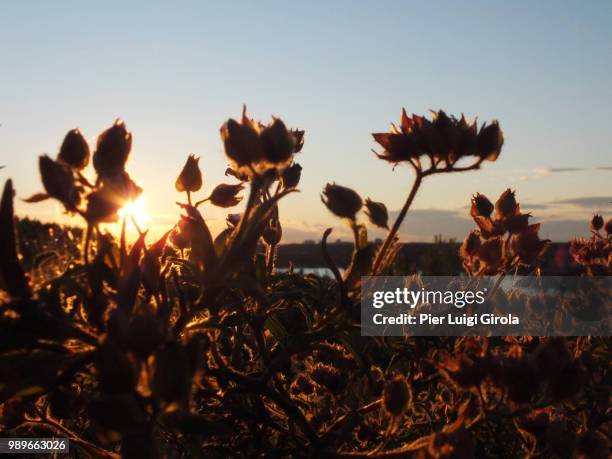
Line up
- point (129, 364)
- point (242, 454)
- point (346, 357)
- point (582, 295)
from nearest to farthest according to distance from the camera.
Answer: point (129, 364) → point (242, 454) → point (346, 357) → point (582, 295)

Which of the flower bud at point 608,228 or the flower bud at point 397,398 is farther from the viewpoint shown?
the flower bud at point 608,228

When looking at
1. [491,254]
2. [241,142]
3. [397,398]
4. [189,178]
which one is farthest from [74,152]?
[491,254]

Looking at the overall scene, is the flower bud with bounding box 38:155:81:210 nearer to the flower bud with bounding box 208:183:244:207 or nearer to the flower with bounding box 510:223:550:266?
Answer: the flower bud with bounding box 208:183:244:207

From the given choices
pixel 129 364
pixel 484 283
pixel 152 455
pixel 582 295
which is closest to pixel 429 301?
pixel 484 283

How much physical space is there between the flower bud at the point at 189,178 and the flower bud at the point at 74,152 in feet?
1.61

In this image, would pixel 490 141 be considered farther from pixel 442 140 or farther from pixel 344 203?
pixel 344 203

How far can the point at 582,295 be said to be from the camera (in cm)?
252

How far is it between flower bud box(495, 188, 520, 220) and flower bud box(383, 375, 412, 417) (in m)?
0.96

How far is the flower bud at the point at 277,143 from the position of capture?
142 cm

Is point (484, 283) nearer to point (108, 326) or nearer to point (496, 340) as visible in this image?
point (496, 340)

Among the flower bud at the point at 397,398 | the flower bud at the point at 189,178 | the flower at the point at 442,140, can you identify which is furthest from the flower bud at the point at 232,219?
the flower bud at the point at 397,398

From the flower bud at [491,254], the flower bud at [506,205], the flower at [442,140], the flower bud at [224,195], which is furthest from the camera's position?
the flower bud at [506,205]

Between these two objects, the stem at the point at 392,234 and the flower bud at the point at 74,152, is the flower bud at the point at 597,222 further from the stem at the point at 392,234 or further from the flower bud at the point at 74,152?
the flower bud at the point at 74,152

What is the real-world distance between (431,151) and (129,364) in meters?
0.88
